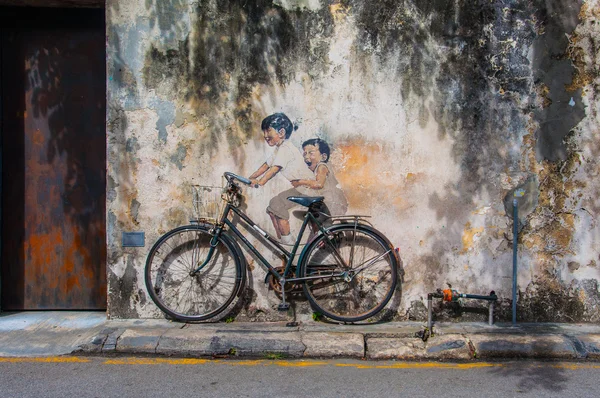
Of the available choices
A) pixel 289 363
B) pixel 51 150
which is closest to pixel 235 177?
pixel 289 363

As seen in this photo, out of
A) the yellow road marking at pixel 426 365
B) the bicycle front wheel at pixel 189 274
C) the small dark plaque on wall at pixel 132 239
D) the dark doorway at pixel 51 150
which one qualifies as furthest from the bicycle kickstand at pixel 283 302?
the dark doorway at pixel 51 150

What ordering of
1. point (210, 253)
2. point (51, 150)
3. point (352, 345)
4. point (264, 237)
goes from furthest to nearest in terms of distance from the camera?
point (51, 150), point (264, 237), point (210, 253), point (352, 345)

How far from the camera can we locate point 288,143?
20.1 feet

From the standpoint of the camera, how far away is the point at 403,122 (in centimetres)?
613

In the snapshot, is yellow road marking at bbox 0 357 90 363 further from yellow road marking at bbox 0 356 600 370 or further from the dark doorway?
the dark doorway

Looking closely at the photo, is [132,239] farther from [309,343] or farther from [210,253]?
[309,343]

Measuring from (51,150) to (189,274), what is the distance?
77.9 inches

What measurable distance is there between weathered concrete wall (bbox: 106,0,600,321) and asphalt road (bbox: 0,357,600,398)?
105cm

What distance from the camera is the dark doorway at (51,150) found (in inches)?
254

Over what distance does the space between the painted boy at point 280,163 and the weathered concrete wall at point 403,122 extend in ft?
0.26

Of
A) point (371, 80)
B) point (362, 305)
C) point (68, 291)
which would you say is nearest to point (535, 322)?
point (362, 305)

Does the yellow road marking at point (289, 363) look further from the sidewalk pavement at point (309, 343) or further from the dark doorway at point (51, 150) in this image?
the dark doorway at point (51, 150)

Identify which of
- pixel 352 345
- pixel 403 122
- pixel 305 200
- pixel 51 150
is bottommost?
pixel 352 345

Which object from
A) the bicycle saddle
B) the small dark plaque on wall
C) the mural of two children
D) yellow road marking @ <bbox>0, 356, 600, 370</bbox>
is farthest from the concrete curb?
the mural of two children
